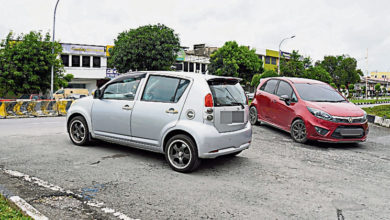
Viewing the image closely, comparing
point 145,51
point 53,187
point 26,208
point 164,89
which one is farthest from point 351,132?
point 145,51

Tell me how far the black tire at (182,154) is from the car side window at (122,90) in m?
1.21

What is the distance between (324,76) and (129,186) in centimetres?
5629

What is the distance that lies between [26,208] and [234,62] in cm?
4803

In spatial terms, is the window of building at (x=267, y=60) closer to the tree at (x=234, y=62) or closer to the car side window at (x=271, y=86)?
the tree at (x=234, y=62)

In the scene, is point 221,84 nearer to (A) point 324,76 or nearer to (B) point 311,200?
(B) point 311,200

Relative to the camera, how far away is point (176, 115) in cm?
516

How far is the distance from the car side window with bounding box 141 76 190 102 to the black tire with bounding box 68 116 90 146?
65.8 inches

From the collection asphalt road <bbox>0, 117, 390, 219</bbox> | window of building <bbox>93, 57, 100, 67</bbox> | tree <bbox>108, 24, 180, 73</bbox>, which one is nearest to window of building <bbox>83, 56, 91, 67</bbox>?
window of building <bbox>93, 57, 100, 67</bbox>

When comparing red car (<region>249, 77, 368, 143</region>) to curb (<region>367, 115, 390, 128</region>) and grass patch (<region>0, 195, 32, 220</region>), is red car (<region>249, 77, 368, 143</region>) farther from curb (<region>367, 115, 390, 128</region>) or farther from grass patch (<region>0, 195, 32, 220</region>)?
grass patch (<region>0, 195, 32, 220</region>)

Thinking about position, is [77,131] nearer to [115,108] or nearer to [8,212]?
[115,108]

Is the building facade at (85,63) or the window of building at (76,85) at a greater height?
the building facade at (85,63)

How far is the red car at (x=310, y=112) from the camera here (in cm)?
753

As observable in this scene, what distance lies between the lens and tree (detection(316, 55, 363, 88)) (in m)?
75.2

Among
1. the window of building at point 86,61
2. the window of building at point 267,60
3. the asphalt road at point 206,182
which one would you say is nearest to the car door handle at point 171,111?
the asphalt road at point 206,182
